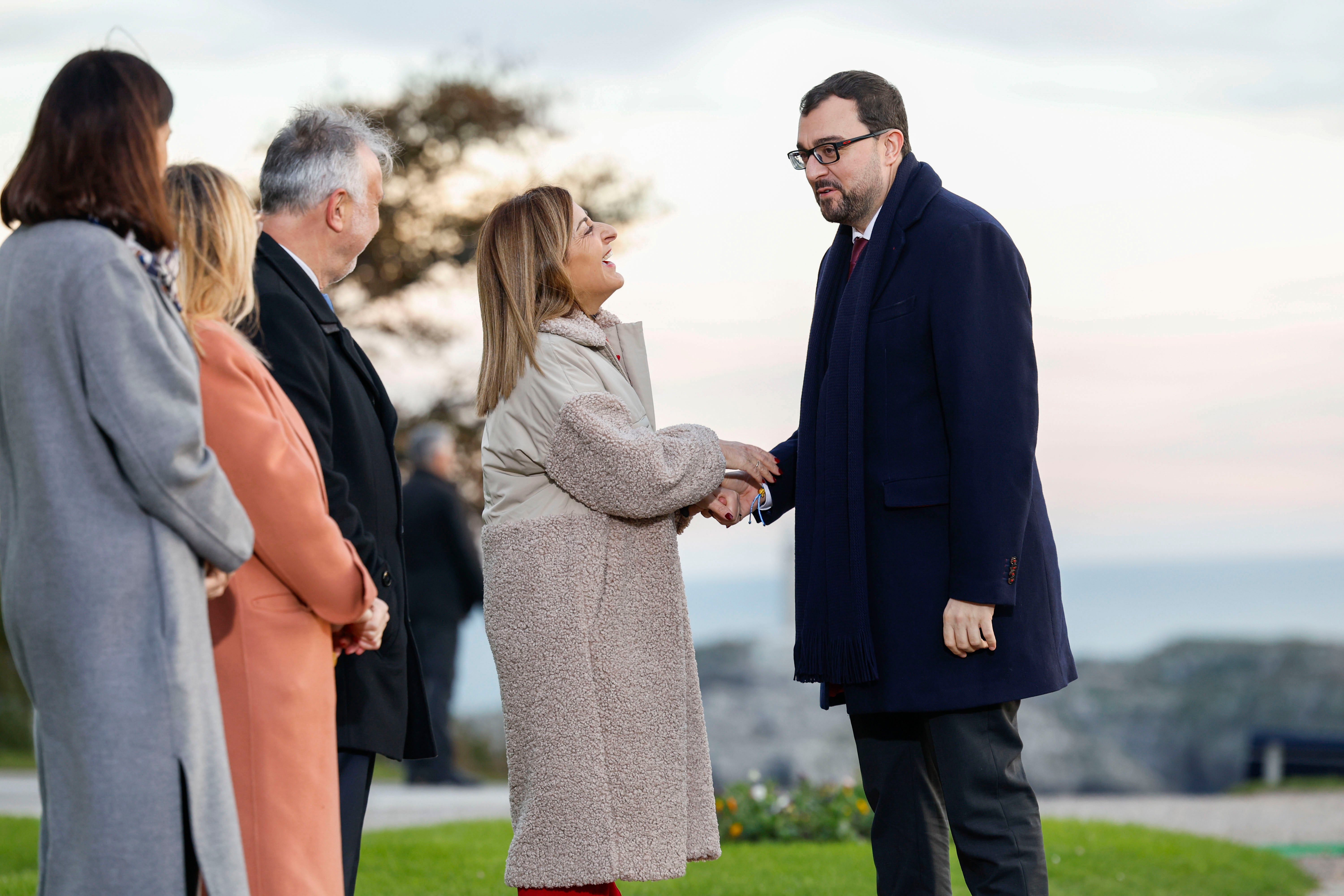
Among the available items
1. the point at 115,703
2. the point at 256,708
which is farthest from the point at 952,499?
the point at 115,703

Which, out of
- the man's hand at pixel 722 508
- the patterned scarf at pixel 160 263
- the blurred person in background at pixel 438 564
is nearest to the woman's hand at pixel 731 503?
the man's hand at pixel 722 508

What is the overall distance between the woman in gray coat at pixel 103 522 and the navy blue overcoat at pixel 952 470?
62.4 inches

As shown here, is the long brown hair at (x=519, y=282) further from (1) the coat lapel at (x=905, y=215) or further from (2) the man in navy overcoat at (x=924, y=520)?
(1) the coat lapel at (x=905, y=215)

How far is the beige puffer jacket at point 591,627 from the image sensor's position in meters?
3.06

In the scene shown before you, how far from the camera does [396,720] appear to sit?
110 inches

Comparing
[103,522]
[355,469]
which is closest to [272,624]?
[103,522]

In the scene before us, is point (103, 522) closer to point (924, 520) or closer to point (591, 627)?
point (591, 627)

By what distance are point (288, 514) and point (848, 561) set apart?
1.38 m

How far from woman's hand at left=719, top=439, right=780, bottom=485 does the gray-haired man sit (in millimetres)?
953

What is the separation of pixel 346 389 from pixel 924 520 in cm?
136

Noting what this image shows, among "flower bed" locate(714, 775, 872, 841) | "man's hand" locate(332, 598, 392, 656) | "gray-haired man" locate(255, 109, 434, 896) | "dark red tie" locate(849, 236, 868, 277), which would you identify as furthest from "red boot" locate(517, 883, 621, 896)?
"flower bed" locate(714, 775, 872, 841)

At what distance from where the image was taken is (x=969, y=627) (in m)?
2.87

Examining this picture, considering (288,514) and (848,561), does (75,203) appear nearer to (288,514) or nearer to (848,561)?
(288,514)

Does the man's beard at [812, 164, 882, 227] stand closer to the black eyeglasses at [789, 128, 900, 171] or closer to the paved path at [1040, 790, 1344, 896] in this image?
the black eyeglasses at [789, 128, 900, 171]
